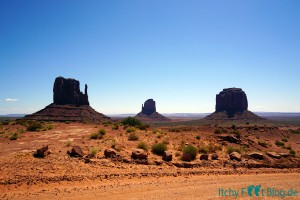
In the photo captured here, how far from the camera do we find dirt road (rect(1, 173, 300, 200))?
10.0 metres

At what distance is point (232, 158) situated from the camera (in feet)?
57.7

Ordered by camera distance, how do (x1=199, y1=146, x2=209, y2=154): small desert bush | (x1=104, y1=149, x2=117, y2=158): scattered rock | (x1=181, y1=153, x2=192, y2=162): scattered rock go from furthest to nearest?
1. (x1=199, y1=146, x2=209, y2=154): small desert bush
2. (x1=181, y1=153, x2=192, y2=162): scattered rock
3. (x1=104, y1=149, x2=117, y2=158): scattered rock

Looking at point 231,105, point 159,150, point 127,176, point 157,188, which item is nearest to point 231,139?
point 159,150

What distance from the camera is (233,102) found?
546ft

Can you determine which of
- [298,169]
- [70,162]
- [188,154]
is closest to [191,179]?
[188,154]

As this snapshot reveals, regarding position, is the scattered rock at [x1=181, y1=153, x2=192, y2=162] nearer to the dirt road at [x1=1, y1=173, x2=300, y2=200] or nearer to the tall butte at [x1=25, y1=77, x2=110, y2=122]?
the dirt road at [x1=1, y1=173, x2=300, y2=200]

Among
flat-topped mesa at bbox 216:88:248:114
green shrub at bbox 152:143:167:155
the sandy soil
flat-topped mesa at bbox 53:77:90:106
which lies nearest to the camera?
the sandy soil

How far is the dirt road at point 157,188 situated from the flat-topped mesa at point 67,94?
110m

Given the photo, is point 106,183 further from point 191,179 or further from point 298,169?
point 298,169

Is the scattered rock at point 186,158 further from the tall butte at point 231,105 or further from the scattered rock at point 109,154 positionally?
the tall butte at point 231,105

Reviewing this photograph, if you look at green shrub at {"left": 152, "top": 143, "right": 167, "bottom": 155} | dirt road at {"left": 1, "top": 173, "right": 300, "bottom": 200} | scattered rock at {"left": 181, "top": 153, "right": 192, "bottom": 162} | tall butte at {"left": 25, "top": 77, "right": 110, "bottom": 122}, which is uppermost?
tall butte at {"left": 25, "top": 77, "right": 110, "bottom": 122}

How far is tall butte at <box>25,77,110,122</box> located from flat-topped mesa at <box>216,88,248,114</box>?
310 feet

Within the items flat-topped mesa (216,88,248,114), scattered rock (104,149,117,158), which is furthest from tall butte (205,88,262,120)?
scattered rock (104,149,117,158)

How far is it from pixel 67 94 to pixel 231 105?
107 metres
